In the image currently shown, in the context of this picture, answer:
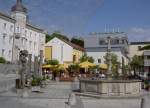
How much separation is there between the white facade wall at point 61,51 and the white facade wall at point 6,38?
43.5ft

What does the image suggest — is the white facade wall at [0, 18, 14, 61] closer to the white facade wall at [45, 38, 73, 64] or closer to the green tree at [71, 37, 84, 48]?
the white facade wall at [45, 38, 73, 64]

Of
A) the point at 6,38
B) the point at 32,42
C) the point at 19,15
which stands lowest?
the point at 6,38

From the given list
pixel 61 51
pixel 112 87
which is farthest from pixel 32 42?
pixel 112 87

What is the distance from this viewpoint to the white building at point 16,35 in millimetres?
57469

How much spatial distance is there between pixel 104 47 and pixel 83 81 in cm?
6175

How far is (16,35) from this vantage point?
200 feet

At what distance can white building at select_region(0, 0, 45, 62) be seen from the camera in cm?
5747

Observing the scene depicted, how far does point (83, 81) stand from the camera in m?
19.9

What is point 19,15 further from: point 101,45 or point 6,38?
point 101,45

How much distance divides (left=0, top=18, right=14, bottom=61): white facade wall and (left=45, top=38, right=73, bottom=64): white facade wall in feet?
43.5

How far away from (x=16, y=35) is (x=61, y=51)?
44.7ft

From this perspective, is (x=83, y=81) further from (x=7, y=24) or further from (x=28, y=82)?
(x=7, y=24)

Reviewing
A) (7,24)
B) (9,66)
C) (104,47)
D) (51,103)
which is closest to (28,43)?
(7,24)

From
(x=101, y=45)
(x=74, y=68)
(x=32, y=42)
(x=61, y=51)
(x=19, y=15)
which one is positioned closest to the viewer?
(x=74, y=68)
